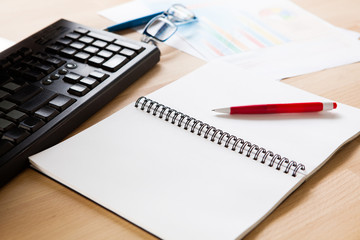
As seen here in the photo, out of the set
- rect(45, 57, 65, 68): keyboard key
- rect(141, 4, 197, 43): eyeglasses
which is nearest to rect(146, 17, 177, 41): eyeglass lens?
rect(141, 4, 197, 43): eyeglasses

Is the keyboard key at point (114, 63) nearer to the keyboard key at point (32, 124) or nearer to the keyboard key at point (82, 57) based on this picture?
the keyboard key at point (82, 57)

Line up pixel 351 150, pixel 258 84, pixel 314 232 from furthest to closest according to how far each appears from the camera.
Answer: pixel 258 84, pixel 351 150, pixel 314 232

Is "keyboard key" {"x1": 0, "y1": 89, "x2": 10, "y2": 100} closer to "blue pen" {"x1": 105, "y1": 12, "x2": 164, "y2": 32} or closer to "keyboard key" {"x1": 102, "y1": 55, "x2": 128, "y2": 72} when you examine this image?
"keyboard key" {"x1": 102, "y1": 55, "x2": 128, "y2": 72}

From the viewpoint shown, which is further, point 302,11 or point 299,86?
point 302,11

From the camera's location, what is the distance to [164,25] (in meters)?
0.85

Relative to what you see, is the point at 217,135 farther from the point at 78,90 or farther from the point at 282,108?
the point at 78,90

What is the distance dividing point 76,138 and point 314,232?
1.06 feet

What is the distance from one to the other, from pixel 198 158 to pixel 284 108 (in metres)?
0.16

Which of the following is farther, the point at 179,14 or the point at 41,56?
the point at 179,14

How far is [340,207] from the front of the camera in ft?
1.60

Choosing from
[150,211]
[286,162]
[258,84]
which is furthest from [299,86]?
[150,211]

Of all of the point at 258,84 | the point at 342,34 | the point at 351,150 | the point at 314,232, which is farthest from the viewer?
the point at 342,34

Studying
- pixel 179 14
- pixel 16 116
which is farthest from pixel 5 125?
Result: pixel 179 14

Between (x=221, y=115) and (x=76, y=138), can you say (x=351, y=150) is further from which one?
(x=76, y=138)
